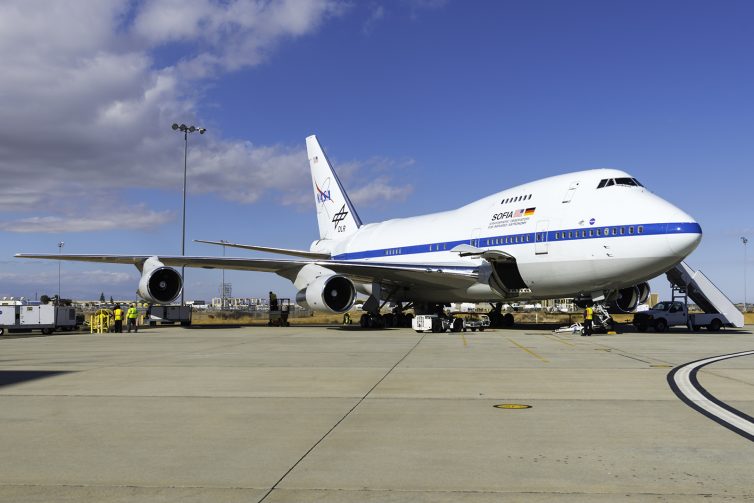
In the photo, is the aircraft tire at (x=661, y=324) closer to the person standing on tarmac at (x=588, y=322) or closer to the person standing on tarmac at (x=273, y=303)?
the person standing on tarmac at (x=588, y=322)

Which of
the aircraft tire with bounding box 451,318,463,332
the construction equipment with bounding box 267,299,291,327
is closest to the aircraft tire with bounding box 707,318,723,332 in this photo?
the aircraft tire with bounding box 451,318,463,332

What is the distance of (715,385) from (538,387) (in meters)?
2.76

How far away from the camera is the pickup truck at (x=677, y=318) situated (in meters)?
30.3

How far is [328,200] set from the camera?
42.4 meters

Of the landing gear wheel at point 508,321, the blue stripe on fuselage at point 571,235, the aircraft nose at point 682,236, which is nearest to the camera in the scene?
the aircraft nose at point 682,236

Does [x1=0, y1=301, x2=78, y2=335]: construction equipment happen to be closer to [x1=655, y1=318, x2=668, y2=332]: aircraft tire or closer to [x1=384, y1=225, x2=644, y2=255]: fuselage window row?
[x1=384, y1=225, x2=644, y2=255]: fuselage window row

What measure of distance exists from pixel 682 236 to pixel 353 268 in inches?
530

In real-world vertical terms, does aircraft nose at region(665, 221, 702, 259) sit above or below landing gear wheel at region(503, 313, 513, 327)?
above

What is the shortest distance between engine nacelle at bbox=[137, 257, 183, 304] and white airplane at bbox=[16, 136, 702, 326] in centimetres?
5

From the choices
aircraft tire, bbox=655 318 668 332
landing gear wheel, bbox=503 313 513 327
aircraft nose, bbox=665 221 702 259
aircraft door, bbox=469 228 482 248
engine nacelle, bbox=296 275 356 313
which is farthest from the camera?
landing gear wheel, bbox=503 313 513 327

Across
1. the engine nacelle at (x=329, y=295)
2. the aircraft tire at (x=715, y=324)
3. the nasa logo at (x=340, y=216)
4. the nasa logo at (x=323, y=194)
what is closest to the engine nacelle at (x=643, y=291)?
the aircraft tire at (x=715, y=324)

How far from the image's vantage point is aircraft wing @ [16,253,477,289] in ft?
94.5

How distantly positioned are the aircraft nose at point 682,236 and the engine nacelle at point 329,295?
43.1ft

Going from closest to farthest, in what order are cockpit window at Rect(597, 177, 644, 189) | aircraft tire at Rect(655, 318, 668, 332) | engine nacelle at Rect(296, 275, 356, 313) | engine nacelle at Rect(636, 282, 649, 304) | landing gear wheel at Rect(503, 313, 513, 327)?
cockpit window at Rect(597, 177, 644, 189) < engine nacelle at Rect(296, 275, 356, 313) < aircraft tire at Rect(655, 318, 668, 332) < engine nacelle at Rect(636, 282, 649, 304) < landing gear wheel at Rect(503, 313, 513, 327)
